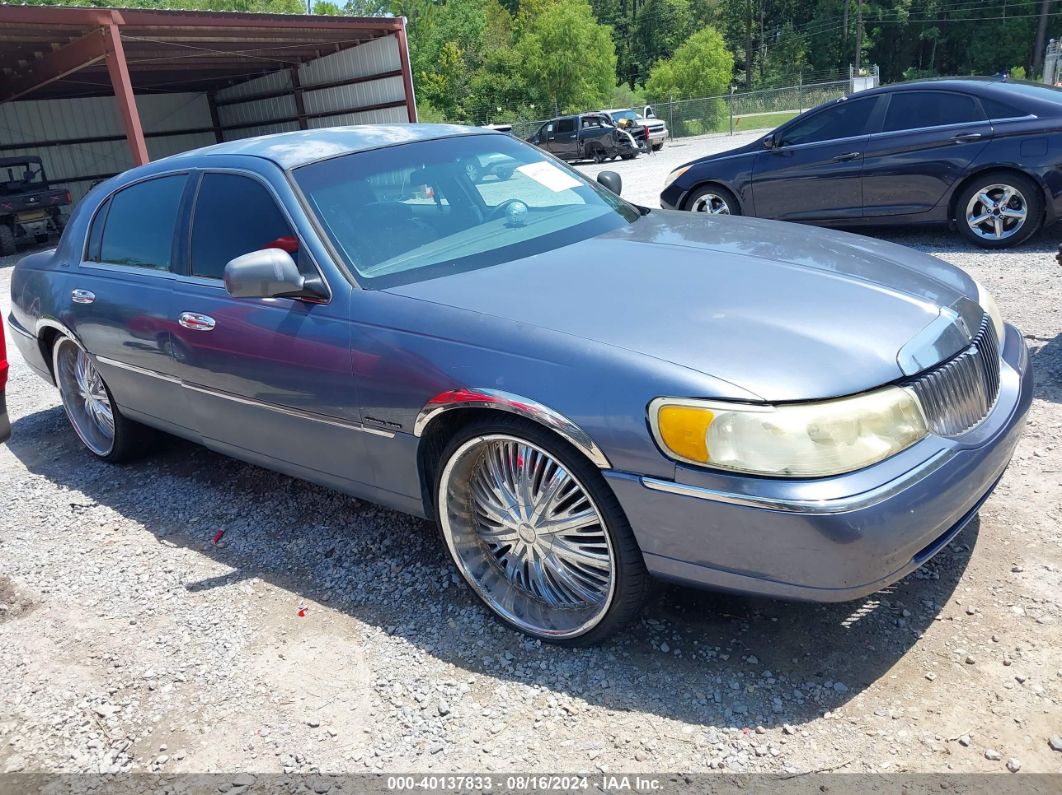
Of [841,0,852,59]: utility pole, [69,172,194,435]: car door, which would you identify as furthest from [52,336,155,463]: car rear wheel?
[841,0,852,59]: utility pole

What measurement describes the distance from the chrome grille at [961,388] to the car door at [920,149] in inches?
208

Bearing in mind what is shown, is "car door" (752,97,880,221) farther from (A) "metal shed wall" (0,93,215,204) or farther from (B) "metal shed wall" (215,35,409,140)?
(A) "metal shed wall" (0,93,215,204)

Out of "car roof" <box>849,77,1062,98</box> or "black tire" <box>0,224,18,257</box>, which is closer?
"car roof" <box>849,77,1062,98</box>

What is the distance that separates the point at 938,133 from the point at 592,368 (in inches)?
256

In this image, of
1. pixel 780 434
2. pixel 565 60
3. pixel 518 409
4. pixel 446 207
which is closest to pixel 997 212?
pixel 446 207

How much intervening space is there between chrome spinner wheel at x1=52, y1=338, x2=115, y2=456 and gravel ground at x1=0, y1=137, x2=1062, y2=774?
100cm

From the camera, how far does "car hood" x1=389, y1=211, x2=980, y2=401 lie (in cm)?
235

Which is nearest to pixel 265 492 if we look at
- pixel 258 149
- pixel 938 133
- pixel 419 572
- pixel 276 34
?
pixel 419 572

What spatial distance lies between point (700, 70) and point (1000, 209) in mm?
42428

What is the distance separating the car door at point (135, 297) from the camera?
152 inches

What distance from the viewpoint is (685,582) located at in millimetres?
2404

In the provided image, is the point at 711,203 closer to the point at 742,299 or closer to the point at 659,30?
the point at 742,299

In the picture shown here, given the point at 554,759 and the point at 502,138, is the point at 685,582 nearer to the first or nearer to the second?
the point at 554,759

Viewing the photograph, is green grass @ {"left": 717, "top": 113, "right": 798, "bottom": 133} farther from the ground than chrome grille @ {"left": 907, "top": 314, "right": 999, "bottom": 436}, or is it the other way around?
chrome grille @ {"left": 907, "top": 314, "right": 999, "bottom": 436}
